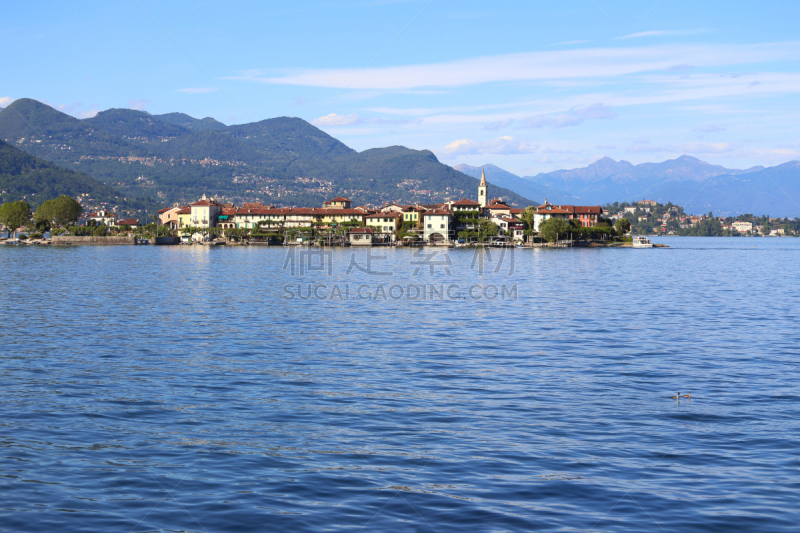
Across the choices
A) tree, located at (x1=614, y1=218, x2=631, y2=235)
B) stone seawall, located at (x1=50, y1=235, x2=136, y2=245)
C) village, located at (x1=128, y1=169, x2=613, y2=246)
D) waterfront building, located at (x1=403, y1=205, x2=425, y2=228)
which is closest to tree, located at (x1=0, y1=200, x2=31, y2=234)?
stone seawall, located at (x1=50, y1=235, x2=136, y2=245)

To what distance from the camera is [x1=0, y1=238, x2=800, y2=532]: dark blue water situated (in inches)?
393

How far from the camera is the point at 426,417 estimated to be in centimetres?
1490

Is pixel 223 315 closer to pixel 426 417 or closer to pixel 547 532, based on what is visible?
pixel 426 417

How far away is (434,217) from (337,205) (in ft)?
141

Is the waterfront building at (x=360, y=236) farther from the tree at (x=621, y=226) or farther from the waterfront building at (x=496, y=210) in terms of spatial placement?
the tree at (x=621, y=226)

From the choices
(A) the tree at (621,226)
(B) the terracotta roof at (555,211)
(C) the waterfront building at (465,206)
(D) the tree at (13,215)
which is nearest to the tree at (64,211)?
(D) the tree at (13,215)

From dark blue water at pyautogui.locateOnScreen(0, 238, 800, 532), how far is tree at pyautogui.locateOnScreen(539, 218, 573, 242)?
128 m

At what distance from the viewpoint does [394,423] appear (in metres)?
14.4

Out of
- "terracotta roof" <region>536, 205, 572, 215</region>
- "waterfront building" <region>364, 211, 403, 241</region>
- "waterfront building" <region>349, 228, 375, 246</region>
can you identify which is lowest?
"waterfront building" <region>349, 228, 375, 246</region>

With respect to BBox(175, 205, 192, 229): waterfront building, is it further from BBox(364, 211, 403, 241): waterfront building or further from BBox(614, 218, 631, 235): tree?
BBox(614, 218, 631, 235): tree

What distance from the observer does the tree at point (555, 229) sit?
159m

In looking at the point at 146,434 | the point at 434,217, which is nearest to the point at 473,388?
the point at 146,434

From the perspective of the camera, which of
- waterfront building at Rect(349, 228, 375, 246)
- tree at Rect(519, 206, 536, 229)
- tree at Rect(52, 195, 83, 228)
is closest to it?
waterfront building at Rect(349, 228, 375, 246)

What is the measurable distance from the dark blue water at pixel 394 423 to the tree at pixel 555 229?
12802 centimetres
